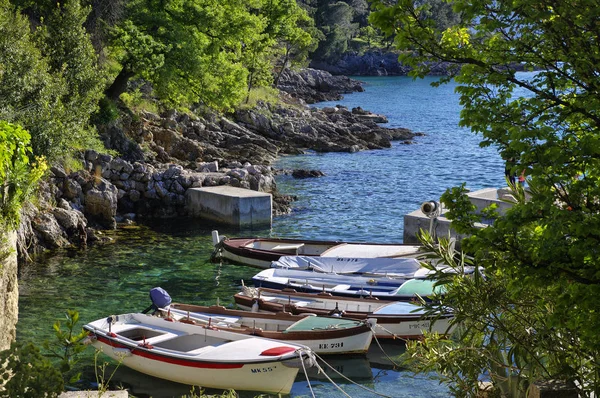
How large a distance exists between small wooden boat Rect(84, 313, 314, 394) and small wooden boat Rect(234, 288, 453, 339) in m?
2.83

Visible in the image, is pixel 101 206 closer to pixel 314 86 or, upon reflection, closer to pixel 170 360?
pixel 170 360

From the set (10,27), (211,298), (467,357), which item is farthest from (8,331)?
(10,27)

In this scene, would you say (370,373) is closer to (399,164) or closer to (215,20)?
(215,20)

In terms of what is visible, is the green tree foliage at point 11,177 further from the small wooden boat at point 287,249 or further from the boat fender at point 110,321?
the small wooden boat at point 287,249

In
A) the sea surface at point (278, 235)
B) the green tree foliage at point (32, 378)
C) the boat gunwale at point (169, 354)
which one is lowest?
the sea surface at point (278, 235)

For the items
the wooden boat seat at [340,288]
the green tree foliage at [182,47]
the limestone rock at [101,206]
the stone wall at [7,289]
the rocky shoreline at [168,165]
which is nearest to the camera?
the stone wall at [7,289]

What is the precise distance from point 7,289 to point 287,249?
14932 mm

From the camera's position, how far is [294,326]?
1706 centimetres

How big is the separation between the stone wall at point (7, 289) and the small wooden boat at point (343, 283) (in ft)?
→ 34.4

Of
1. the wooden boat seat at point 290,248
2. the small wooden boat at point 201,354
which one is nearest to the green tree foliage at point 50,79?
the wooden boat seat at point 290,248

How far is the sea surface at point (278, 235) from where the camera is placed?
15.9 m

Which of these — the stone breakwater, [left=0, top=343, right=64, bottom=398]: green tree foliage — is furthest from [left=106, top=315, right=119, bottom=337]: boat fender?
[left=0, top=343, right=64, bottom=398]: green tree foliage

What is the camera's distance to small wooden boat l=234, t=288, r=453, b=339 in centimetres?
1770

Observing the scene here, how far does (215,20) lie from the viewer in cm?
3697
